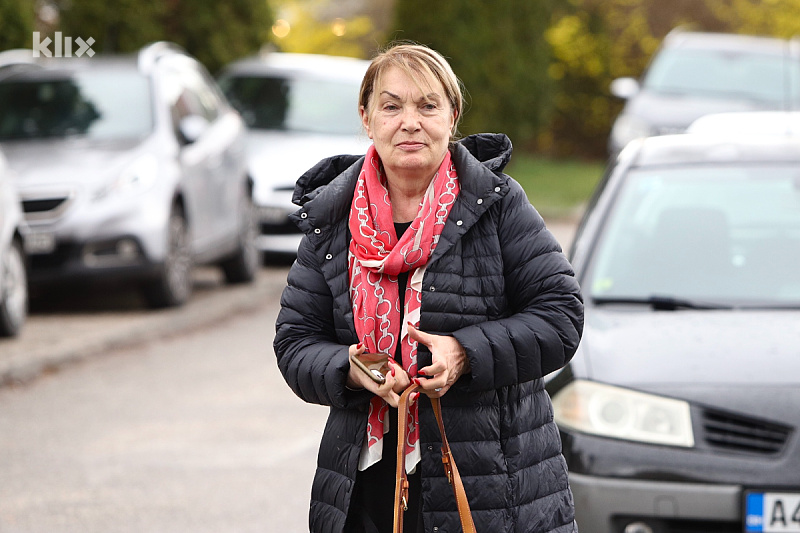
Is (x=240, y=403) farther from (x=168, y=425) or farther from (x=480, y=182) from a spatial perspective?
(x=480, y=182)

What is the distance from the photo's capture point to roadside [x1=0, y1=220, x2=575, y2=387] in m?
8.74

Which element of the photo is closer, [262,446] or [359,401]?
[359,401]

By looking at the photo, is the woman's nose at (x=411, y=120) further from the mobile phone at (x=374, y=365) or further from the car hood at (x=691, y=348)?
the car hood at (x=691, y=348)

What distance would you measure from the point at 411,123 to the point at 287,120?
34.7ft

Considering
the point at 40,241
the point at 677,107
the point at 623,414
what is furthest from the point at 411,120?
the point at 677,107

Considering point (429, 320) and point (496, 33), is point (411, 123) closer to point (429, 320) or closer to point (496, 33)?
→ point (429, 320)

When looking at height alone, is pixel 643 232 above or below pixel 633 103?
above

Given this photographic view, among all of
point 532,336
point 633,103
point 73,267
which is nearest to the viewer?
point 532,336

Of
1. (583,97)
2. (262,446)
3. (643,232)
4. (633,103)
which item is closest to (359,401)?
(643,232)

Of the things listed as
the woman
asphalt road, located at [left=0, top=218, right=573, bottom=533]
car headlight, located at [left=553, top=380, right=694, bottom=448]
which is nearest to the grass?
asphalt road, located at [left=0, top=218, right=573, bottom=533]

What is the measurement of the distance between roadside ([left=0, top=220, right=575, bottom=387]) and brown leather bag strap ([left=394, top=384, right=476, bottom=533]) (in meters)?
5.73

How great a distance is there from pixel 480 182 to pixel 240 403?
5057 mm

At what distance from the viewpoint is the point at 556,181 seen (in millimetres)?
22234

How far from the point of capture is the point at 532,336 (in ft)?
9.66
